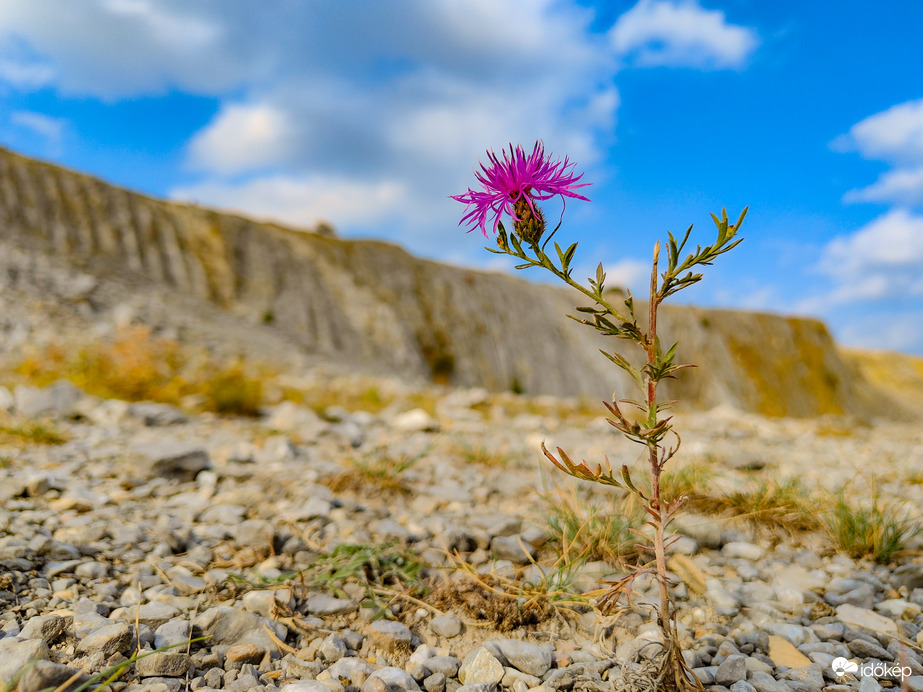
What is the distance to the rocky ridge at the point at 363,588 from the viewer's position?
1767 mm

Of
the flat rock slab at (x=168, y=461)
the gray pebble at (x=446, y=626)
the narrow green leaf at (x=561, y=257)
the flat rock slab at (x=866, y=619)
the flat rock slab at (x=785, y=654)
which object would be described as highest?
the narrow green leaf at (x=561, y=257)

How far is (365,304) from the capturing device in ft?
72.6

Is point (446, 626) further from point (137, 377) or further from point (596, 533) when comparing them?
point (137, 377)

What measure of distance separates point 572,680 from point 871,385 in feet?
178

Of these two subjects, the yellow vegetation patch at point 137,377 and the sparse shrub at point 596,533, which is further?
the yellow vegetation patch at point 137,377

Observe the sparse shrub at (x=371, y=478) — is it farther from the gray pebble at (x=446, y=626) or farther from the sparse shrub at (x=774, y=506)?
the sparse shrub at (x=774, y=506)

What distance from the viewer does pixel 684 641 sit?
6.56ft

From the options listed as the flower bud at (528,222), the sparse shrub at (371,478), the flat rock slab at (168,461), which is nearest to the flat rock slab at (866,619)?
the flower bud at (528,222)

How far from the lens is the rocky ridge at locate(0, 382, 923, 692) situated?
1767mm

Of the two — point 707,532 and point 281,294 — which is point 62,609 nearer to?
point 707,532

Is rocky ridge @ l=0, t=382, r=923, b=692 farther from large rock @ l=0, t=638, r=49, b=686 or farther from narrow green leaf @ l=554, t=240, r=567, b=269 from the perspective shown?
narrow green leaf @ l=554, t=240, r=567, b=269

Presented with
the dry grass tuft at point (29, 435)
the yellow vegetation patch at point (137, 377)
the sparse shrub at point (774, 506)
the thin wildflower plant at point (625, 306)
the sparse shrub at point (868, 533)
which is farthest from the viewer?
the yellow vegetation patch at point (137, 377)

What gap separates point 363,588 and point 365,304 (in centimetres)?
2026

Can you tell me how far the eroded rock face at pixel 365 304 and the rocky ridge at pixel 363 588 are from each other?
5.58 m
